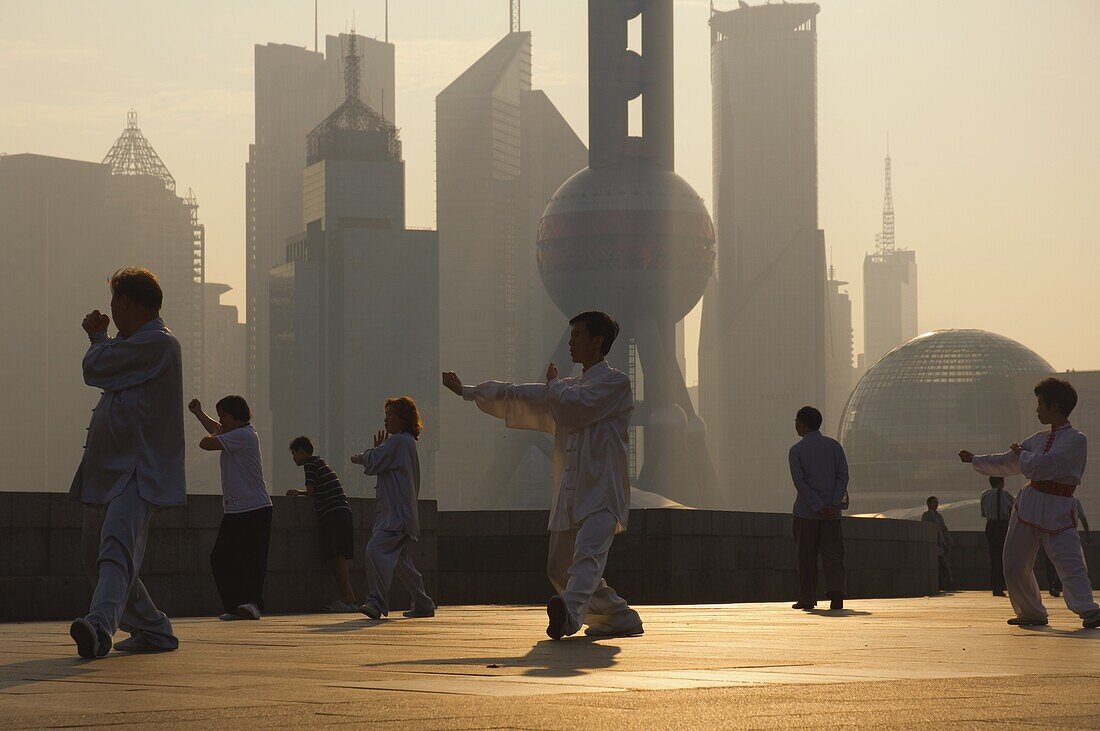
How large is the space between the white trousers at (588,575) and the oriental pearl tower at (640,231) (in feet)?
484

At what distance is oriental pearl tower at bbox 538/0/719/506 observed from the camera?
156 meters

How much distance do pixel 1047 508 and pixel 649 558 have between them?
955 centimetres

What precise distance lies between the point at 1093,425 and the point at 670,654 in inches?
5515

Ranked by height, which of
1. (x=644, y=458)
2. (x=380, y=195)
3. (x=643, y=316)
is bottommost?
(x=644, y=458)

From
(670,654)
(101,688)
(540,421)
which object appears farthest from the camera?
(540,421)

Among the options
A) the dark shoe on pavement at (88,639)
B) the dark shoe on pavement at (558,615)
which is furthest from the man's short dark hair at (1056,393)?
the dark shoe on pavement at (88,639)

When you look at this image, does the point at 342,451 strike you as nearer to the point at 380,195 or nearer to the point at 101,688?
the point at 380,195

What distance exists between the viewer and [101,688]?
247 inches

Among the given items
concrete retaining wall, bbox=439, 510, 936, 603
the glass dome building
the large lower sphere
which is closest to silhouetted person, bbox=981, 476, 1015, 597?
concrete retaining wall, bbox=439, 510, 936, 603

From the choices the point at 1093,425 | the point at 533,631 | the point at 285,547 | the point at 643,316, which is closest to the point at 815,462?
the point at 285,547

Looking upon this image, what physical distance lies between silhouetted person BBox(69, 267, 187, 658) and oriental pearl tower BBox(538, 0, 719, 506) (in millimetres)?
148869

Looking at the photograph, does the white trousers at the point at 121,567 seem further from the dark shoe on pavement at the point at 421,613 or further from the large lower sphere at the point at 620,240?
the large lower sphere at the point at 620,240

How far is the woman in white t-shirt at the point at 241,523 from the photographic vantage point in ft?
43.5

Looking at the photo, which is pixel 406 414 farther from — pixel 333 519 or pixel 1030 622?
pixel 1030 622
